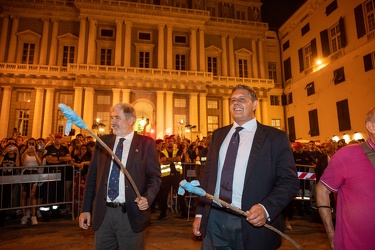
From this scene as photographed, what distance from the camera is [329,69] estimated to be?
22812 mm

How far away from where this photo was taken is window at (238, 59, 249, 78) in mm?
32875

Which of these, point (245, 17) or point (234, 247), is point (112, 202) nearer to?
point (234, 247)

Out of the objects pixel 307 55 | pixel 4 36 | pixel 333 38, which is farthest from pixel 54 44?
pixel 333 38

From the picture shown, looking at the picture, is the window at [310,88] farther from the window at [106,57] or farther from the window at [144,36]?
the window at [106,57]

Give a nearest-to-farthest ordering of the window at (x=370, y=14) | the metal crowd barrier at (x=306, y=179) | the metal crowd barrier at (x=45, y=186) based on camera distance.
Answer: the metal crowd barrier at (x=45, y=186)
the metal crowd barrier at (x=306, y=179)
the window at (x=370, y=14)

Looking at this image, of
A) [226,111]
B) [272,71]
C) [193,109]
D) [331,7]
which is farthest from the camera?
[272,71]

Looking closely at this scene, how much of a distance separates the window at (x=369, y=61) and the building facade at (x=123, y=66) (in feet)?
41.3

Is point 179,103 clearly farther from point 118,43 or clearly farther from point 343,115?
point 343,115

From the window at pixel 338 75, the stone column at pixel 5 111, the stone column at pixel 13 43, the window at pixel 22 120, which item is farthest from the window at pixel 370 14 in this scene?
the stone column at pixel 13 43

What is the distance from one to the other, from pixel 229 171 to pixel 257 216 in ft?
1.72

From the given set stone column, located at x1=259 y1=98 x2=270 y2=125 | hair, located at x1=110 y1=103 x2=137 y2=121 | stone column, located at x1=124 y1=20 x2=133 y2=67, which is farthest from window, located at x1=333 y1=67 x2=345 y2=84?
hair, located at x1=110 y1=103 x2=137 y2=121

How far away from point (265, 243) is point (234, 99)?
1.38 metres

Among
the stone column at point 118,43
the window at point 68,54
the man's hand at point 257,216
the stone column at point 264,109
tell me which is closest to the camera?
the man's hand at point 257,216

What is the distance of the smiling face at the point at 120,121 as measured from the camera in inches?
117
